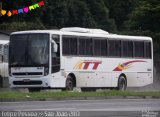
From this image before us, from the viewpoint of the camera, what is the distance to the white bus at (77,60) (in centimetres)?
3516

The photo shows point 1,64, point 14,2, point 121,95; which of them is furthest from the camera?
point 14,2

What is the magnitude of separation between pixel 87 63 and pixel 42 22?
113ft

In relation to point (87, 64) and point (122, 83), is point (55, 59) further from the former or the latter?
point (122, 83)

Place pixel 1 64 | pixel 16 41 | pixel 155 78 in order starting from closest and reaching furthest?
pixel 16 41 → pixel 1 64 → pixel 155 78

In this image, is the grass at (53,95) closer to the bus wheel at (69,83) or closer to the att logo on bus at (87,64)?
the bus wheel at (69,83)

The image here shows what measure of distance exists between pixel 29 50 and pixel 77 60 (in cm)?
287

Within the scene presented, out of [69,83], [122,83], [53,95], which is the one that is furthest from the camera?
[122,83]

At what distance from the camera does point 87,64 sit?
37844 millimetres

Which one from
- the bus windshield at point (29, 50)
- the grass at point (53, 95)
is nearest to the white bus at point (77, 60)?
the bus windshield at point (29, 50)

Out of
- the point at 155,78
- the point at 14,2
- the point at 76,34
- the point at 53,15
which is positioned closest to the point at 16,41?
the point at 76,34

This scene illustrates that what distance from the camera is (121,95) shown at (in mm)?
30484

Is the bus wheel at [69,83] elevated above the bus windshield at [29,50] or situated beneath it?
situated beneath

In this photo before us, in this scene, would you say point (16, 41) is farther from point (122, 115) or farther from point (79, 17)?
point (79, 17)

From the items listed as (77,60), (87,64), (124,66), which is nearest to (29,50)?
(77,60)
